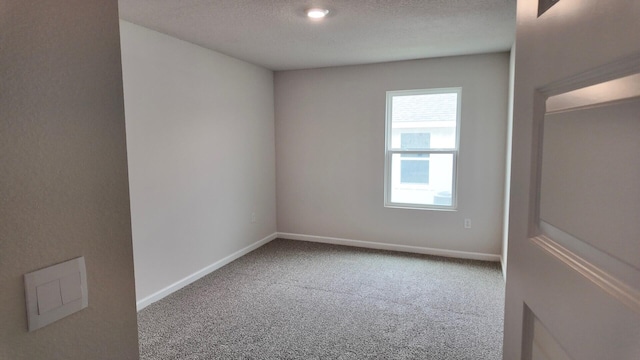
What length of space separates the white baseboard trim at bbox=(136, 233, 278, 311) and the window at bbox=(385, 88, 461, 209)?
6.45ft

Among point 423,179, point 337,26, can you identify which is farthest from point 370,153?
point 337,26

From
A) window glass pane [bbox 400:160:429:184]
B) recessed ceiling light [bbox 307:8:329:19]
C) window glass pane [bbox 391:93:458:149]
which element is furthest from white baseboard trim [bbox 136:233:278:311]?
recessed ceiling light [bbox 307:8:329:19]

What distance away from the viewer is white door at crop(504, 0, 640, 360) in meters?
0.43

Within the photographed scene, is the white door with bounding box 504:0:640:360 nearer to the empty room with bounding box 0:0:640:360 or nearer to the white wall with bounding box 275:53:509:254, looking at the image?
the empty room with bounding box 0:0:640:360

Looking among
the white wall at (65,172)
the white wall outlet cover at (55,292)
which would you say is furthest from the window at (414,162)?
the white wall outlet cover at (55,292)

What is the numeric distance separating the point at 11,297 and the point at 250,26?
2819 millimetres

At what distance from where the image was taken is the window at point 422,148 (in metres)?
4.31

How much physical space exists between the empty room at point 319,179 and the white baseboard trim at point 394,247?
19 millimetres

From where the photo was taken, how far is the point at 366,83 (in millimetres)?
4582

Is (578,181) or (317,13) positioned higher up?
(317,13)

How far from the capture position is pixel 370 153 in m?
4.67

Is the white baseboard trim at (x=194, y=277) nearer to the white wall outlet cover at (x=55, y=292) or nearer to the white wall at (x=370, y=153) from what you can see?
the white wall at (x=370, y=153)

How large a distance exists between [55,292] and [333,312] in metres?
2.55

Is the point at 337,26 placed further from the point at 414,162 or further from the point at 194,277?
the point at 194,277
